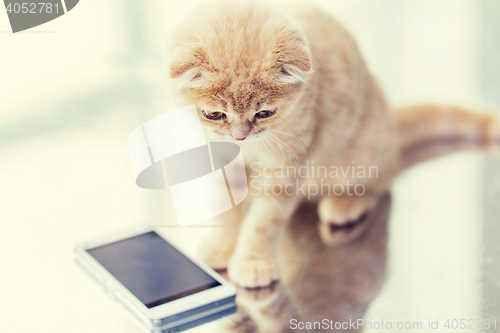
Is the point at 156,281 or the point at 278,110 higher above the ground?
the point at 278,110

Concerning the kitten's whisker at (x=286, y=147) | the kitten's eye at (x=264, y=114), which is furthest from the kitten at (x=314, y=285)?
the kitten's eye at (x=264, y=114)

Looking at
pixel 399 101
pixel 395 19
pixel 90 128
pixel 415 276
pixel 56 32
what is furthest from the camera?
pixel 395 19

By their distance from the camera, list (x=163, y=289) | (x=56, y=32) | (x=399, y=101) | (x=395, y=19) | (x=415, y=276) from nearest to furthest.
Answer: (x=163, y=289) < (x=415, y=276) < (x=56, y=32) < (x=399, y=101) < (x=395, y=19)

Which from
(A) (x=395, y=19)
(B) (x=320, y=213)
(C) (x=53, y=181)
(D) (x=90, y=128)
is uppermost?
(A) (x=395, y=19)

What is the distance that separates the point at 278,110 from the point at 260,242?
23 cm

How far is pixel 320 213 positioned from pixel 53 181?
1.72ft

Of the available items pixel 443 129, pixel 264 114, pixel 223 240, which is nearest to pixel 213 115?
pixel 264 114

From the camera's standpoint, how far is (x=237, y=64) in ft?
2.29

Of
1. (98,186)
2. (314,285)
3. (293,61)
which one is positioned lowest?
(314,285)

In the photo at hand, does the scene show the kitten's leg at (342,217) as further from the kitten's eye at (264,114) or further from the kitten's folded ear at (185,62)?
the kitten's folded ear at (185,62)

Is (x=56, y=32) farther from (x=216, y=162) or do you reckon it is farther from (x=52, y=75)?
(x=216, y=162)

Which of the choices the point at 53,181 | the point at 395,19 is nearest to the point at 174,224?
the point at 53,181

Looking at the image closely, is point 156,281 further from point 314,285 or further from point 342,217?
point 342,217

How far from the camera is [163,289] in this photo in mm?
697
